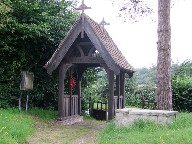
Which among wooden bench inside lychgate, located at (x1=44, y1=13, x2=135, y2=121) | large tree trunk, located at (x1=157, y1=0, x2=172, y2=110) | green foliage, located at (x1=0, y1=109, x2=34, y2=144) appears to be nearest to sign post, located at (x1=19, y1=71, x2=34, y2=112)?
wooden bench inside lychgate, located at (x1=44, y1=13, x2=135, y2=121)

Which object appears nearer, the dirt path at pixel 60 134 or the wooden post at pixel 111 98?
the dirt path at pixel 60 134

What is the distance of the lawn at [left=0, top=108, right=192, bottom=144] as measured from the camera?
865 cm

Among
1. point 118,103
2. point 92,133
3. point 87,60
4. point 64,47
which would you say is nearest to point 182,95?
point 118,103

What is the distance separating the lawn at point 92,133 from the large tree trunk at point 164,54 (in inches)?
73.3

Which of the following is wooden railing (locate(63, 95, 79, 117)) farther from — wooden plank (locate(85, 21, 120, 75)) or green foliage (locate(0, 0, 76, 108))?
wooden plank (locate(85, 21, 120, 75))

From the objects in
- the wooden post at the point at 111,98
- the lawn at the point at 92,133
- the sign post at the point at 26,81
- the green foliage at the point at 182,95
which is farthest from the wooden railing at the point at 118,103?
the sign post at the point at 26,81

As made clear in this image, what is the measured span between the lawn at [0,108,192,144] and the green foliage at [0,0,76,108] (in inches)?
82.4

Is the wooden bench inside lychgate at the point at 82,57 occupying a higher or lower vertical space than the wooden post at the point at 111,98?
higher

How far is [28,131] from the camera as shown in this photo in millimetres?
11141

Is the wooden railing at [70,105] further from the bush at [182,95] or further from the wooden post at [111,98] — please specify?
the bush at [182,95]

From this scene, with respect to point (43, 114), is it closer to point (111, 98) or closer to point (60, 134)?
point (111, 98)

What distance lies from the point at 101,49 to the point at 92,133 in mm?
3687

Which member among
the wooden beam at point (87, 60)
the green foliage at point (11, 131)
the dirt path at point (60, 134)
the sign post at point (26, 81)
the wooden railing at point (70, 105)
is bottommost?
the dirt path at point (60, 134)

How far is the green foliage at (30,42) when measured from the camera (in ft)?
48.9
